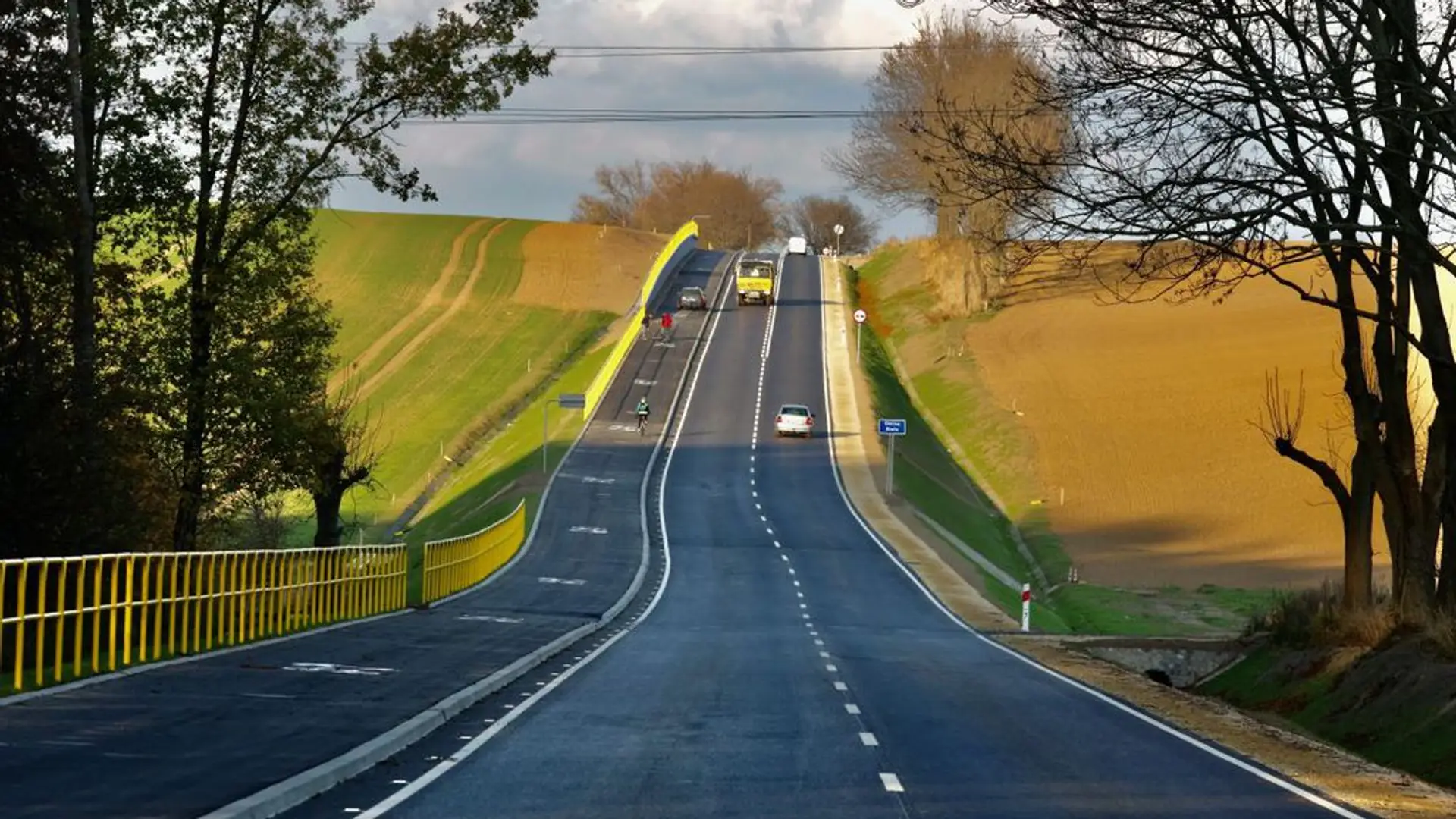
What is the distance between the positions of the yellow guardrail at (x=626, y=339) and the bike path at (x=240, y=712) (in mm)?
51381

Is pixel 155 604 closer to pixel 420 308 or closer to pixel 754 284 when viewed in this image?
pixel 420 308

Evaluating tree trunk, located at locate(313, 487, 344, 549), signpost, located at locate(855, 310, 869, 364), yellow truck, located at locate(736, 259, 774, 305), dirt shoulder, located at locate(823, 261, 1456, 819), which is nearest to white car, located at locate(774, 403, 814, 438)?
dirt shoulder, located at locate(823, 261, 1456, 819)

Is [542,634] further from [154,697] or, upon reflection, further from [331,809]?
[331,809]

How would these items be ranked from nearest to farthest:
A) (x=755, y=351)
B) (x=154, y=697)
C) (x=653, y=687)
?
(x=154, y=697), (x=653, y=687), (x=755, y=351)

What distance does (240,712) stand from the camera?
55.0 ft

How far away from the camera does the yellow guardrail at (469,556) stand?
137 feet

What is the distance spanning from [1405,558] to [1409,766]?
7.46m

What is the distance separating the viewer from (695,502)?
69.2m

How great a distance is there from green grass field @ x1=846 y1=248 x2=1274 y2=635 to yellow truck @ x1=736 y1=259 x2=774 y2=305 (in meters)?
7.11

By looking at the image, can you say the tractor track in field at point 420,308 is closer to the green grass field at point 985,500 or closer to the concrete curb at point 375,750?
the green grass field at point 985,500

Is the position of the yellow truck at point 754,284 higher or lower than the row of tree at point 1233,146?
higher

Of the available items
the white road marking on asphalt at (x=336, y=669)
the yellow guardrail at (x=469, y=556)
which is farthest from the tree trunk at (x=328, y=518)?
the white road marking on asphalt at (x=336, y=669)

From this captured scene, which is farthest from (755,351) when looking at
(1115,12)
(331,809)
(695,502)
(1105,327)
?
(331,809)

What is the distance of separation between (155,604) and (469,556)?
993 inches
